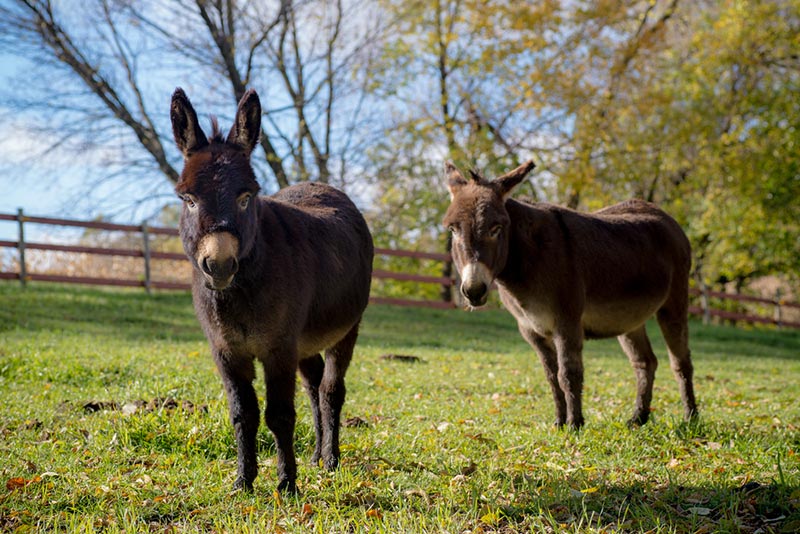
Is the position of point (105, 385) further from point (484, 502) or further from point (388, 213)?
point (388, 213)

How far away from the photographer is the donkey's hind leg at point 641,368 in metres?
6.06

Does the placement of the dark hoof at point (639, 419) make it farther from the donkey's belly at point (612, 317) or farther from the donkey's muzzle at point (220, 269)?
the donkey's muzzle at point (220, 269)

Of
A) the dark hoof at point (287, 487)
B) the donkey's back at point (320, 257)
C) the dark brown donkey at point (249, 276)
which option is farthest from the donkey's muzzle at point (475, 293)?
the dark hoof at point (287, 487)

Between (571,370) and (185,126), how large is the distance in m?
3.40

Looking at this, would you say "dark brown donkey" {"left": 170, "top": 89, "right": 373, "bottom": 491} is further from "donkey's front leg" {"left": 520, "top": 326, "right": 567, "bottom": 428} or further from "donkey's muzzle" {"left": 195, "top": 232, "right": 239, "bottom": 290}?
"donkey's front leg" {"left": 520, "top": 326, "right": 567, "bottom": 428}

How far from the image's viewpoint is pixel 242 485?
3.76 m

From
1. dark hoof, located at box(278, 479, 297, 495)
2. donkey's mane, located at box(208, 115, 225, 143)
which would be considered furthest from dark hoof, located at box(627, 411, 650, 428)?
donkey's mane, located at box(208, 115, 225, 143)

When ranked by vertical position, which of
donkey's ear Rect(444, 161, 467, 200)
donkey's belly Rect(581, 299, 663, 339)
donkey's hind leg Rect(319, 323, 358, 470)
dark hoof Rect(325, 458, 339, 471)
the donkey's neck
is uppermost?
donkey's ear Rect(444, 161, 467, 200)

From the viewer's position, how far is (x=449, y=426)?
5.63 metres

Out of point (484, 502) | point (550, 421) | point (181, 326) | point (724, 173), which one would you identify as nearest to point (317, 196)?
point (484, 502)

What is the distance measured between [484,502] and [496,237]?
81.1 inches

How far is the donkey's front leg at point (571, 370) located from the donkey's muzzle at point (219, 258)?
2.99 metres

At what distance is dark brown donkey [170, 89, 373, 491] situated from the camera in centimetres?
334

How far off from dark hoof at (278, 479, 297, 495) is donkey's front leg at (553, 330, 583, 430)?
2497 millimetres
